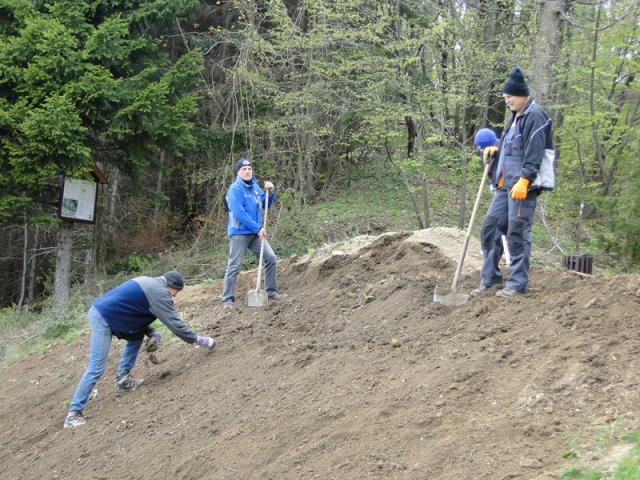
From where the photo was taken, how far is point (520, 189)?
6.32 meters

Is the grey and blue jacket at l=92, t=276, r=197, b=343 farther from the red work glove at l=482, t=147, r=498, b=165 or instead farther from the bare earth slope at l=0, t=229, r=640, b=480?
the red work glove at l=482, t=147, r=498, b=165

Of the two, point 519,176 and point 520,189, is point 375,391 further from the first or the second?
point 519,176

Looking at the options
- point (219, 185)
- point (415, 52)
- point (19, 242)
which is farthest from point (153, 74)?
point (19, 242)

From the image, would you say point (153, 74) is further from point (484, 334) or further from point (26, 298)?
point (484, 334)

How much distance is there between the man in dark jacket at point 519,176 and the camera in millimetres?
6422

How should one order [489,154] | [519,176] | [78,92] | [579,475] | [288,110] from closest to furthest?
1. [579,475]
2. [519,176]
3. [489,154]
4. [78,92]
5. [288,110]

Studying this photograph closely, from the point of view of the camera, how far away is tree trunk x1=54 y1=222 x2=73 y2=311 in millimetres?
14758

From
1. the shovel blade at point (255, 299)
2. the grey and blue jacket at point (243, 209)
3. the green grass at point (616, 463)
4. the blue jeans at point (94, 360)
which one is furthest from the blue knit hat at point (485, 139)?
the blue jeans at point (94, 360)

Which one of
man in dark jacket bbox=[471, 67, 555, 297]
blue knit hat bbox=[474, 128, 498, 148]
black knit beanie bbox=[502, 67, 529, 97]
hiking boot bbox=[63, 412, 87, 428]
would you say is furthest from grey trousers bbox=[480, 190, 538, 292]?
hiking boot bbox=[63, 412, 87, 428]

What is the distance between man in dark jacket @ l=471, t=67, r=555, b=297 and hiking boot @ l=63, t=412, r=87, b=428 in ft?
14.5

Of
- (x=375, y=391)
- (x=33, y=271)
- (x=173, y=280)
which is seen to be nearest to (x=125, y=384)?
(x=173, y=280)

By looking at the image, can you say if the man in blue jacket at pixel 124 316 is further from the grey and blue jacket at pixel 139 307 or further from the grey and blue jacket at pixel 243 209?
the grey and blue jacket at pixel 243 209

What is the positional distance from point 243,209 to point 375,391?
4.31 meters

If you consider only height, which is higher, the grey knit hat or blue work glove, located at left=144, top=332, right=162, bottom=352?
the grey knit hat
